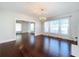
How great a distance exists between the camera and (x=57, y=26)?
146 centimetres

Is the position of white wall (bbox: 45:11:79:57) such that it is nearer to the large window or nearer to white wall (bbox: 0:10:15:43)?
the large window

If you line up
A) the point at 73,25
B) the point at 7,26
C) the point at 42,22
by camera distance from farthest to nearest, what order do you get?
the point at 42,22
the point at 7,26
the point at 73,25

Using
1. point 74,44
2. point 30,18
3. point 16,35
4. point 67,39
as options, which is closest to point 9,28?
point 16,35

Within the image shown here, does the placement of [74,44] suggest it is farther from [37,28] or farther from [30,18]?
[30,18]

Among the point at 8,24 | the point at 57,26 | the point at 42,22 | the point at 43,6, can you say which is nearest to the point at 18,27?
the point at 8,24

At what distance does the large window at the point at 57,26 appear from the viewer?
1.35m

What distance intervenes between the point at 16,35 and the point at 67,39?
95 centimetres

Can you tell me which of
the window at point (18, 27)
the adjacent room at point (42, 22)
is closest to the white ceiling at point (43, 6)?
the adjacent room at point (42, 22)

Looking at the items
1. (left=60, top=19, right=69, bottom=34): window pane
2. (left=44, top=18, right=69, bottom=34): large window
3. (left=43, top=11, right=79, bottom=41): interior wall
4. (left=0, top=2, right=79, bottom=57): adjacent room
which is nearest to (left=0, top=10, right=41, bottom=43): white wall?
(left=0, top=2, right=79, bottom=57): adjacent room

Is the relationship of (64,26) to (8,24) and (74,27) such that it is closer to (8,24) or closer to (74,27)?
(74,27)

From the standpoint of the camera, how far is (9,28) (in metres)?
1.44

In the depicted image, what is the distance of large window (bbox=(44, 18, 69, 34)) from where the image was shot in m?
1.35

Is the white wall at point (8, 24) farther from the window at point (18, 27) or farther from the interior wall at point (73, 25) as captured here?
the interior wall at point (73, 25)

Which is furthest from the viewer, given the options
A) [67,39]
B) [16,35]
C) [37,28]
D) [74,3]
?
[37,28]
